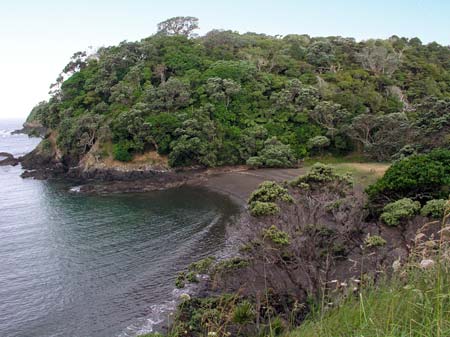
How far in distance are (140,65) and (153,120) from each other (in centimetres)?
1327

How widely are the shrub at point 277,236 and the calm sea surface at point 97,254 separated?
5359 mm

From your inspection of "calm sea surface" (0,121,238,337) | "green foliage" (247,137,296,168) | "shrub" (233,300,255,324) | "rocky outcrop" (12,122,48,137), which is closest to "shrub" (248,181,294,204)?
"calm sea surface" (0,121,238,337)

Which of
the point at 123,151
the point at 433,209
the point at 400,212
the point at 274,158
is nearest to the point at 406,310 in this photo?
the point at 433,209

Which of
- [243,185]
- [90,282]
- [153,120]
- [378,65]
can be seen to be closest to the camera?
[90,282]

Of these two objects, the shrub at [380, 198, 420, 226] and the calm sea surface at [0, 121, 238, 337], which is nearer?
the calm sea surface at [0, 121, 238, 337]

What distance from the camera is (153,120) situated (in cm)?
4388

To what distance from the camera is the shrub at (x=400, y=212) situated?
16906 mm

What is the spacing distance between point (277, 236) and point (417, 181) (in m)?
8.33

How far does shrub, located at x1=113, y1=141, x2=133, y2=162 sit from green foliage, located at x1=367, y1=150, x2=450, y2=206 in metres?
29.9

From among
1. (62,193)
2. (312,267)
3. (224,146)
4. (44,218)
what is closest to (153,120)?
(224,146)

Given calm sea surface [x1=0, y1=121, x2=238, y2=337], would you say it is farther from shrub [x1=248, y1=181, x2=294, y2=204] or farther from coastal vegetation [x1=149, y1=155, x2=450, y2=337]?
shrub [x1=248, y1=181, x2=294, y2=204]

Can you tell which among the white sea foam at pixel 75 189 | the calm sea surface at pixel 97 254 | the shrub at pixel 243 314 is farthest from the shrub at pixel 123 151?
the shrub at pixel 243 314

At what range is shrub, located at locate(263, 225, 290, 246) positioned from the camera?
15.2 meters

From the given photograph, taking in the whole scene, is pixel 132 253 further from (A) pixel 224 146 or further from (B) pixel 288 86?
(B) pixel 288 86
